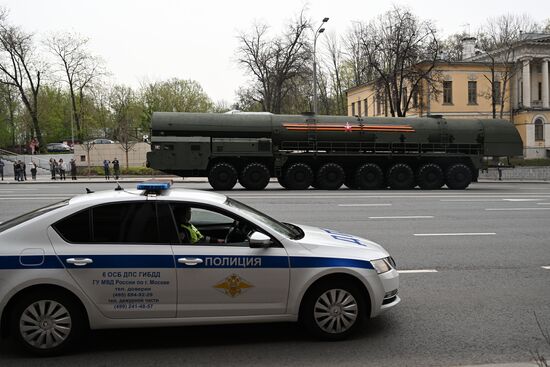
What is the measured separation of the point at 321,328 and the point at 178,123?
61.6 ft

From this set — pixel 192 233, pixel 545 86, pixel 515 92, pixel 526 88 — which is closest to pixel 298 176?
pixel 192 233

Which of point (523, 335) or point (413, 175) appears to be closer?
point (523, 335)

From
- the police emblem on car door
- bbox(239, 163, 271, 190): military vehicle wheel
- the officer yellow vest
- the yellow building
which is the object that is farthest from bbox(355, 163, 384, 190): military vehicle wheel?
the yellow building

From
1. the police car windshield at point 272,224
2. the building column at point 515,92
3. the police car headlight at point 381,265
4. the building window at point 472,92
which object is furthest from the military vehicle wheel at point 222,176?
the building column at point 515,92

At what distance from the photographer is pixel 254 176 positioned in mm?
23203

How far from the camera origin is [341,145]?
80.4 ft

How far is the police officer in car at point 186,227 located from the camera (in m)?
4.92

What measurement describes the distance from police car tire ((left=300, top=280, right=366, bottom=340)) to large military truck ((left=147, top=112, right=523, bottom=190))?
18046mm

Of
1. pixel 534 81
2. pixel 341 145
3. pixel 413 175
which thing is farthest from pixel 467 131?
pixel 534 81

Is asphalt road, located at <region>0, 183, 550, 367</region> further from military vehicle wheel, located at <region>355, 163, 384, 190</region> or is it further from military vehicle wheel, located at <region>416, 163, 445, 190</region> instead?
military vehicle wheel, located at <region>416, 163, 445, 190</region>

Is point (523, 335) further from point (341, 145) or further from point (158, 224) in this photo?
point (341, 145)

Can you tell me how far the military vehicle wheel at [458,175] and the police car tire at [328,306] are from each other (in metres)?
21.6

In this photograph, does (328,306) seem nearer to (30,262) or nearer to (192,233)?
(192,233)

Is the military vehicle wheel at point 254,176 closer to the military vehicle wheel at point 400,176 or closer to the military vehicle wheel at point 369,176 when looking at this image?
the military vehicle wheel at point 369,176
